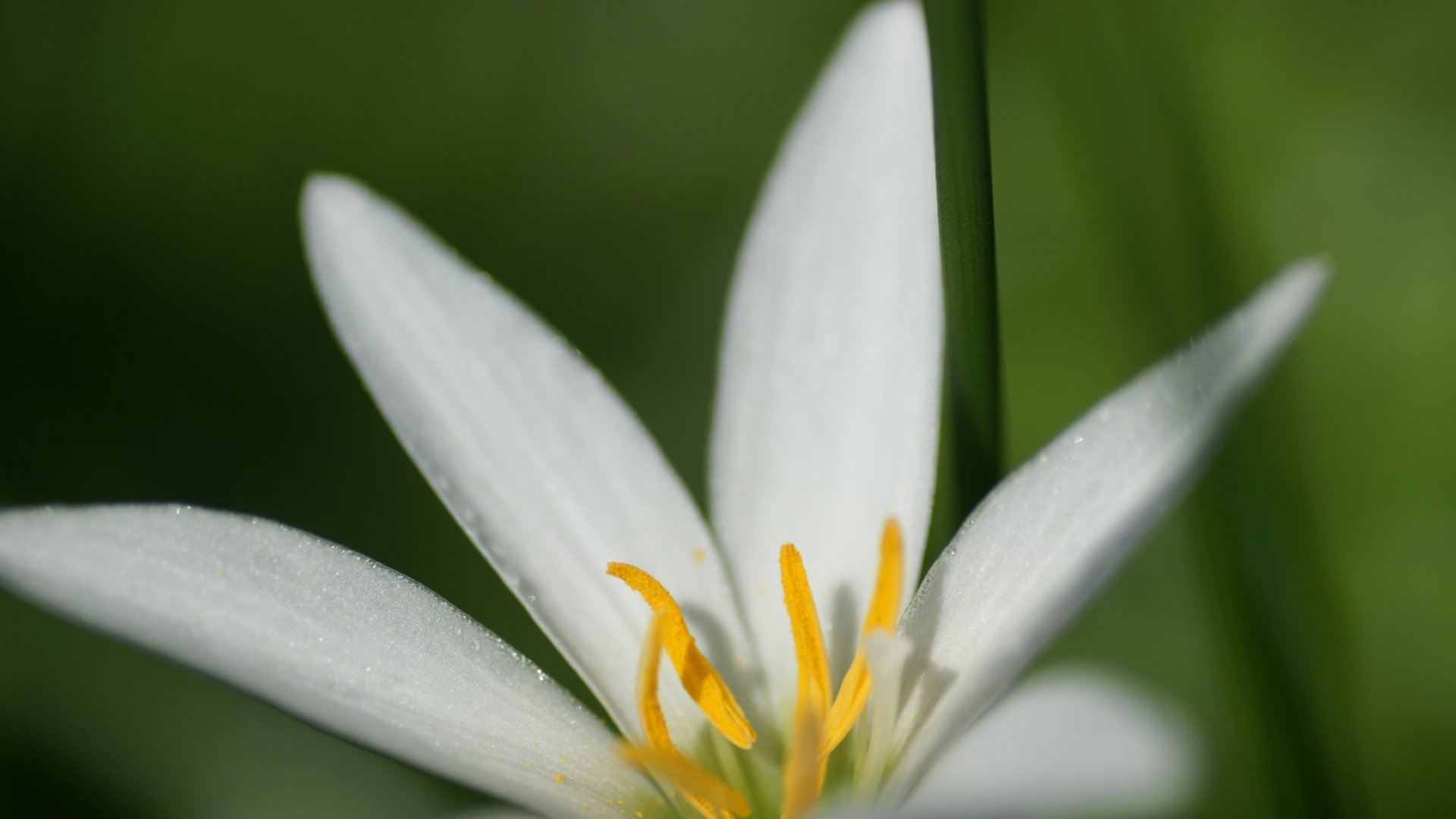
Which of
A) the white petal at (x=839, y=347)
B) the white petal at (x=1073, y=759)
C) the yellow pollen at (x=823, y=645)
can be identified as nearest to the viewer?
the white petal at (x=1073, y=759)

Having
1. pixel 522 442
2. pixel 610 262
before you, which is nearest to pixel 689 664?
pixel 522 442

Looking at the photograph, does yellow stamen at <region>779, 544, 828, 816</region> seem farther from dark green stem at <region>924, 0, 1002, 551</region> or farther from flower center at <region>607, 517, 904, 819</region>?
dark green stem at <region>924, 0, 1002, 551</region>

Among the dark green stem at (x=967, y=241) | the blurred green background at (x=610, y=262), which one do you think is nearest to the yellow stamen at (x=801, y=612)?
the dark green stem at (x=967, y=241)

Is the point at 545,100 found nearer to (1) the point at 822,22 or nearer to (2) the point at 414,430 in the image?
(1) the point at 822,22

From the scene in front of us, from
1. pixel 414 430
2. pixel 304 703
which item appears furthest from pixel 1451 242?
pixel 304 703

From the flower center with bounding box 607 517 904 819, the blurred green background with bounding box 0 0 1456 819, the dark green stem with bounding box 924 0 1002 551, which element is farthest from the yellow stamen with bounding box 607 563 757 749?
the blurred green background with bounding box 0 0 1456 819

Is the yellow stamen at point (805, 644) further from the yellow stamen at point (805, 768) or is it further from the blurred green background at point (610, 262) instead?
the blurred green background at point (610, 262)

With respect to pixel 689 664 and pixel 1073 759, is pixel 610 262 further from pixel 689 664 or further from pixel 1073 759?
pixel 1073 759
